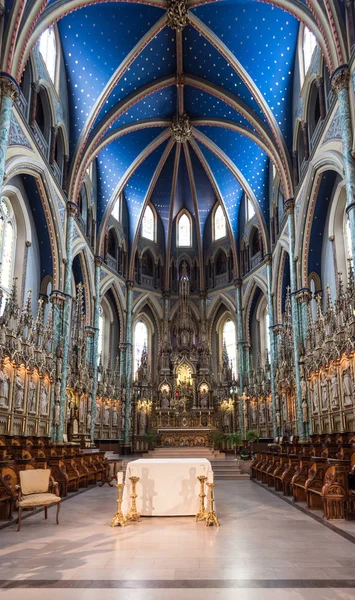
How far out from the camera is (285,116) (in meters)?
25.6

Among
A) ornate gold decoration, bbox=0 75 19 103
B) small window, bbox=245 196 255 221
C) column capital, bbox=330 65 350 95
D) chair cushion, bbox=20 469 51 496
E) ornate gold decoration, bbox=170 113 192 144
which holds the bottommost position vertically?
chair cushion, bbox=20 469 51 496

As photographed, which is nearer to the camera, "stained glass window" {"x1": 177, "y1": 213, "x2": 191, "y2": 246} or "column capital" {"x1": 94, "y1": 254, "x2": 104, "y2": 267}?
"column capital" {"x1": 94, "y1": 254, "x2": 104, "y2": 267}

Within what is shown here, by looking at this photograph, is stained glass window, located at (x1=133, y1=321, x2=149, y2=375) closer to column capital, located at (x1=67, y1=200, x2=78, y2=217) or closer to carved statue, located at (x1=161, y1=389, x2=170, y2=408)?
carved statue, located at (x1=161, y1=389, x2=170, y2=408)

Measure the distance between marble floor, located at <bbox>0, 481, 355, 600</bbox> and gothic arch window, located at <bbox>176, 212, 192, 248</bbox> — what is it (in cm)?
3000

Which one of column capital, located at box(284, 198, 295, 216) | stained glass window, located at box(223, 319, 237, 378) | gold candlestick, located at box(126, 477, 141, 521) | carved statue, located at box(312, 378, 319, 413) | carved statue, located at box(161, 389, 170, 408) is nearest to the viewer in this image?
gold candlestick, located at box(126, 477, 141, 521)

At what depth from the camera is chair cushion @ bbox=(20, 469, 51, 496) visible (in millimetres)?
9203

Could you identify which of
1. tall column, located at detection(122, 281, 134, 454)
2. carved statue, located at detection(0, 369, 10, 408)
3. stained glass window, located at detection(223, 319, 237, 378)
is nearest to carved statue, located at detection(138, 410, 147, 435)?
tall column, located at detection(122, 281, 134, 454)

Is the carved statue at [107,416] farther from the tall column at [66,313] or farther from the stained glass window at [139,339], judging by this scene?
the tall column at [66,313]

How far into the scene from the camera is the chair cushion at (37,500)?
8665mm

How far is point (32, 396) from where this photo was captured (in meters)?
20.0

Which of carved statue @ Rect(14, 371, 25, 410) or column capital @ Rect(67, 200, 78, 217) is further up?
column capital @ Rect(67, 200, 78, 217)

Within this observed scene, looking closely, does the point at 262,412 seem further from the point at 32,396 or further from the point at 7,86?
the point at 7,86

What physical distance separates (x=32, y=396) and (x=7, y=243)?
6.93 meters

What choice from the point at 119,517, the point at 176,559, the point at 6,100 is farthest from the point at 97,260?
the point at 176,559
